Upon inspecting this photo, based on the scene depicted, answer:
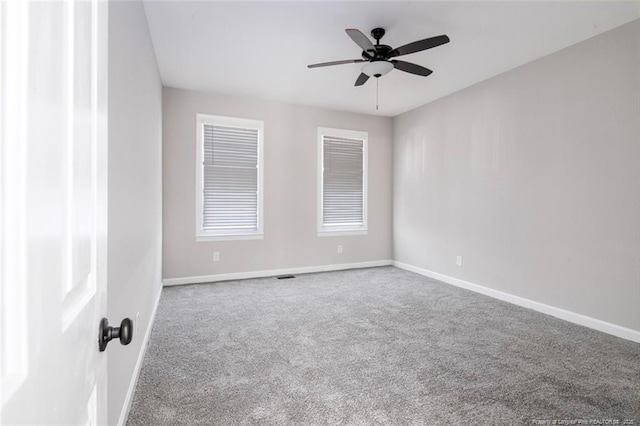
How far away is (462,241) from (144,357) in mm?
4041

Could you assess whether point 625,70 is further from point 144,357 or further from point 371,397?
point 144,357

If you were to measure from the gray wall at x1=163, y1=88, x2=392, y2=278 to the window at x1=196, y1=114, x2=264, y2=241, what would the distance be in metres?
0.11

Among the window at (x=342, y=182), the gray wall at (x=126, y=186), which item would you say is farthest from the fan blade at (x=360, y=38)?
the window at (x=342, y=182)

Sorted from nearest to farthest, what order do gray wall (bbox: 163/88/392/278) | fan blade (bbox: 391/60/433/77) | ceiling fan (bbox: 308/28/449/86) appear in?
ceiling fan (bbox: 308/28/449/86) < fan blade (bbox: 391/60/433/77) < gray wall (bbox: 163/88/392/278)

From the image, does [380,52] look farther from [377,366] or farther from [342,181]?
[342,181]

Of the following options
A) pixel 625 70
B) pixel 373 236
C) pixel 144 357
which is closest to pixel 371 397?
pixel 144 357

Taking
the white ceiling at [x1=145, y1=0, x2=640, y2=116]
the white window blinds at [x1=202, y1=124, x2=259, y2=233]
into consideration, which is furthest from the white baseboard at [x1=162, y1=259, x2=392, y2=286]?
the white ceiling at [x1=145, y1=0, x2=640, y2=116]

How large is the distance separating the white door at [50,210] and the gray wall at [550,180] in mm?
3909

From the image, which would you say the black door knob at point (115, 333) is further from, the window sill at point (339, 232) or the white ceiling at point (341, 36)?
the window sill at point (339, 232)

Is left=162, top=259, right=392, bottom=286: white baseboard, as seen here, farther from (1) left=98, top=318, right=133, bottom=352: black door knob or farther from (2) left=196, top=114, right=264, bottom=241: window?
(1) left=98, top=318, right=133, bottom=352: black door knob

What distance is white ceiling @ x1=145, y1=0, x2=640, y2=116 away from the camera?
275cm

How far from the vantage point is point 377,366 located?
2416 mm

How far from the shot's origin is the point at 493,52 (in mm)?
3504

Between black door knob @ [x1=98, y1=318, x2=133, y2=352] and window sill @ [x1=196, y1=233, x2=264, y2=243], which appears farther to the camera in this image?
window sill @ [x1=196, y1=233, x2=264, y2=243]
